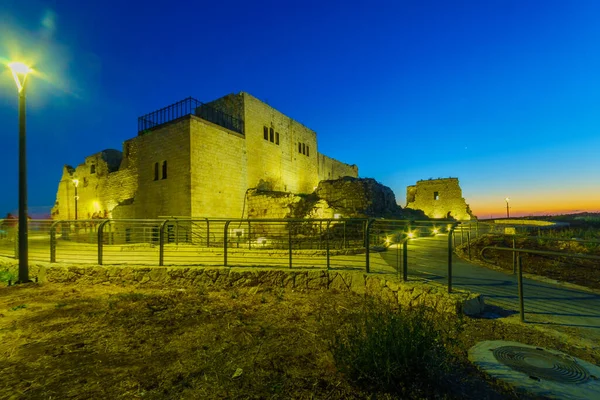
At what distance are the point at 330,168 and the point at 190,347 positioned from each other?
98.7 feet

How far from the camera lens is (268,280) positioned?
599 cm

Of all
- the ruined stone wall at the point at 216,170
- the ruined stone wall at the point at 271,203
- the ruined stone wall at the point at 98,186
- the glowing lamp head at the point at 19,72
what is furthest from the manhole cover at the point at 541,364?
the ruined stone wall at the point at 98,186

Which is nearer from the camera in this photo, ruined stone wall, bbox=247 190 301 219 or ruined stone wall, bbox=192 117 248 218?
ruined stone wall, bbox=192 117 248 218

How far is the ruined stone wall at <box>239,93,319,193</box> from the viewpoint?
1894 centimetres

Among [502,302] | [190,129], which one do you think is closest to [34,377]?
[502,302]

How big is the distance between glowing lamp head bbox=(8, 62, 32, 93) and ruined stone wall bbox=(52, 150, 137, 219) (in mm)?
11640

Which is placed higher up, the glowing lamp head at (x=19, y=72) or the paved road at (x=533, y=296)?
the glowing lamp head at (x=19, y=72)

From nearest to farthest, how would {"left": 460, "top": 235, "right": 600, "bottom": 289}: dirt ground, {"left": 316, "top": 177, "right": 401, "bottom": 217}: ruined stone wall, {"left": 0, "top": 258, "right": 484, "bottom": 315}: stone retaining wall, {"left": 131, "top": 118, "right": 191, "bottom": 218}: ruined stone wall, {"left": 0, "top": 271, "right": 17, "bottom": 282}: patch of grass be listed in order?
{"left": 0, "top": 258, "right": 484, "bottom": 315}: stone retaining wall → {"left": 460, "top": 235, "right": 600, "bottom": 289}: dirt ground → {"left": 0, "top": 271, "right": 17, "bottom": 282}: patch of grass → {"left": 131, "top": 118, "right": 191, "bottom": 218}: ruined stone wall → {"left": 316, "top": 177, "right": 401, "bottom": 217}: ruined stone wall

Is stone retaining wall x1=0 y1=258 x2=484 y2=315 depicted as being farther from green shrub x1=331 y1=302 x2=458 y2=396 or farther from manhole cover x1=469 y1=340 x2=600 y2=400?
green shrub x1=331 y1=302 x2=458 y2=396

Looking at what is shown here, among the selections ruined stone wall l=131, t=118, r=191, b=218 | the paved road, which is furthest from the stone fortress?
the paved road

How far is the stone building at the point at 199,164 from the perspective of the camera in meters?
14.9

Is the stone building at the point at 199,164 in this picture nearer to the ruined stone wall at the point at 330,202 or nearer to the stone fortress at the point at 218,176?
the stone fortress at the point at 218,176

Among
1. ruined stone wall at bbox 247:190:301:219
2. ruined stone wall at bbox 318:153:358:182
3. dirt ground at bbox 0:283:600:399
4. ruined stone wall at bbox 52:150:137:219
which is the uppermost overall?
ruined stone wall at bbox 318:153:358:182

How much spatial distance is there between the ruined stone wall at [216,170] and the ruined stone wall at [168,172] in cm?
42
